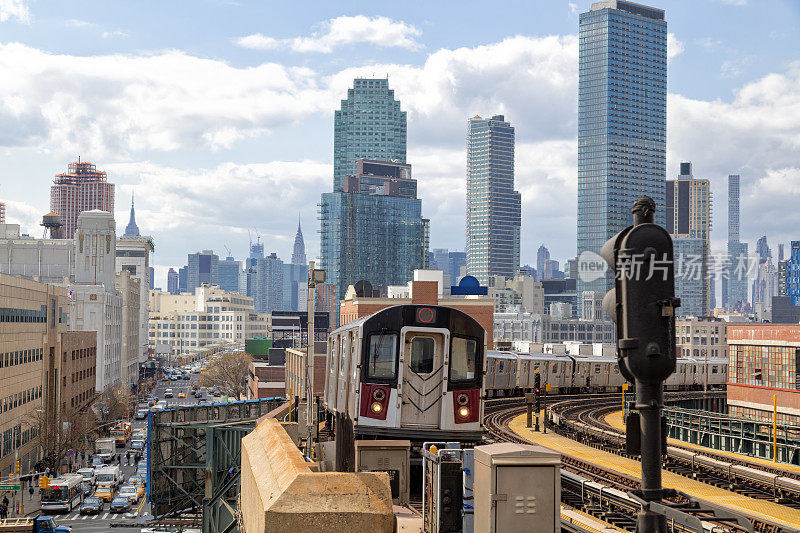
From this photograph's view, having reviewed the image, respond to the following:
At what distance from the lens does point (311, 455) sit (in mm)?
22984

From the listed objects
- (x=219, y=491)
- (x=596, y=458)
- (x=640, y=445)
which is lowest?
(x=219, y=491)

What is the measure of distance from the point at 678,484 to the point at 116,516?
45.4 meters

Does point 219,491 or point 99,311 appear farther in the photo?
point 99,311

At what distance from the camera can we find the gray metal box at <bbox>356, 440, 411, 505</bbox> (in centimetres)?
1627

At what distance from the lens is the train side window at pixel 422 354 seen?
18.0m

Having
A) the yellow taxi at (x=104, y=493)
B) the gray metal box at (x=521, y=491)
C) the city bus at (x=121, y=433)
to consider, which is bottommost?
the city bus at (x=121, y=433)

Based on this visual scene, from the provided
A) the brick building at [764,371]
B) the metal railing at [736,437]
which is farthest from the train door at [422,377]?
the brick building at [764,371]

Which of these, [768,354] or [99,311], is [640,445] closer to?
[768,354]

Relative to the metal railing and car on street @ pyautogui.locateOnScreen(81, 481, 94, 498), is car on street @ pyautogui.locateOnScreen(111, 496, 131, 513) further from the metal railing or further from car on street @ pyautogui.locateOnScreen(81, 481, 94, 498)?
the metal railing

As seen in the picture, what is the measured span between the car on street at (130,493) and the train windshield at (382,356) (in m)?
46.3

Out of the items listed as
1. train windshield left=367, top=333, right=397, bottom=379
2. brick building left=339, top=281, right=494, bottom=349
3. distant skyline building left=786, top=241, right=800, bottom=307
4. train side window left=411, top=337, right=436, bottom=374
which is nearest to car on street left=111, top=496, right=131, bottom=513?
brick building left=339, top=281, right=494, bottom=349

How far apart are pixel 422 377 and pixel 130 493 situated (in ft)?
156

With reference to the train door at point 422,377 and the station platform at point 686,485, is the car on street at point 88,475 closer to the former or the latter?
the station platform at point 686,485

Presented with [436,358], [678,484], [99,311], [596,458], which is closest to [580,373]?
[596,458]
